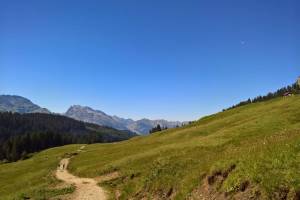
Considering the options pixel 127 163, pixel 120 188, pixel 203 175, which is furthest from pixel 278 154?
pixel 127 163

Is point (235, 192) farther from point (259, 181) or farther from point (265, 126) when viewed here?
point (265, 126)

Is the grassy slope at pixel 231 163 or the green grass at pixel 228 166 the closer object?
the green grass at pixel 228 166

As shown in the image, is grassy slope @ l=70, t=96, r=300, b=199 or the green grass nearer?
the green grass

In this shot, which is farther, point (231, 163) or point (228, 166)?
point (231, 163)

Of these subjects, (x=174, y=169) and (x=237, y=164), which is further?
(x=174, y=169)

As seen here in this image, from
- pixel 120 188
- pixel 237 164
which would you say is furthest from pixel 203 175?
pixel 120 188

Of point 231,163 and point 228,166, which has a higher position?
point 231,163

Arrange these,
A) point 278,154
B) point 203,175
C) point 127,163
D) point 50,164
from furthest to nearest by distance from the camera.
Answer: point 50,164 < point 127,163 < point 203,175 < point 278,154

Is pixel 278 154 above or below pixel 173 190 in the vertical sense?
above

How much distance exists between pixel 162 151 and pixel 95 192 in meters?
16.9

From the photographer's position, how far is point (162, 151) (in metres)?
53.8

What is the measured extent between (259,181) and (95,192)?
23.2 meters

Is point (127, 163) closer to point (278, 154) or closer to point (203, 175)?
point (203, 175)

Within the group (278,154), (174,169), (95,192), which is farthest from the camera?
(95,192)
